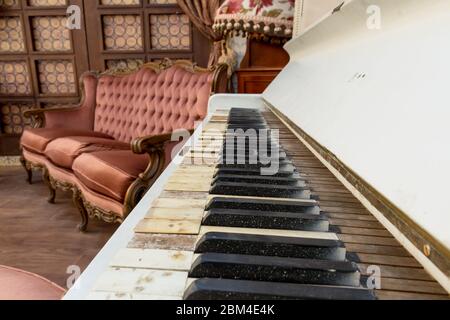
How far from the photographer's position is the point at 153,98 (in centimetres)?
326

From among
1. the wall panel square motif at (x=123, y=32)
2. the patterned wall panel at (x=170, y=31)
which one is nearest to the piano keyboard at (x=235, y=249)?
the patterned wall panel at (x=170, y=31)

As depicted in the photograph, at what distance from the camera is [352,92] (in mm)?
645

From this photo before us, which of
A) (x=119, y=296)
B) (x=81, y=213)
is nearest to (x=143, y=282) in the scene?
(x=119, y=296)

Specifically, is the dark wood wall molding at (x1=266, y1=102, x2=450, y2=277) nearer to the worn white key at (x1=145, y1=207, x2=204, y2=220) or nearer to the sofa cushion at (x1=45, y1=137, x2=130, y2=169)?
the worn white key at (x1=145, y1=207, x2=204, y2=220)

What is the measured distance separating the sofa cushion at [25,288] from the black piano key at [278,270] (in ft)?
2.25

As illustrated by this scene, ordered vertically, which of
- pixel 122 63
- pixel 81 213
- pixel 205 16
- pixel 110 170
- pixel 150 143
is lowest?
pixel 81 213

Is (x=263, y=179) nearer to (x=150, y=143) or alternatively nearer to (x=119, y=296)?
(x=119, y=296)

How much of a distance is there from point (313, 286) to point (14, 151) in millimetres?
4639

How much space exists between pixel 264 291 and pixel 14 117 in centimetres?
462
